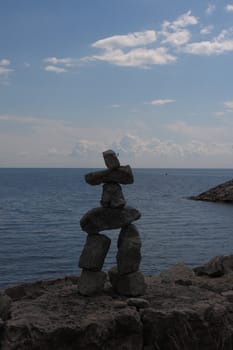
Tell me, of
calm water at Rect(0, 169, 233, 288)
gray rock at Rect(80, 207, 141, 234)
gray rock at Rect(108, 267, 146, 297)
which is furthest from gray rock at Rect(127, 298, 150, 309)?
calm water at Rect(0, 169, 233, 288)

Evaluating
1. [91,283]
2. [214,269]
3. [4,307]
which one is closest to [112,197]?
[91,283]

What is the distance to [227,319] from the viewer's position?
1338 cm

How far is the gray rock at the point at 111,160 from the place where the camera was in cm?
1454

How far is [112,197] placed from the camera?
14.6 metres

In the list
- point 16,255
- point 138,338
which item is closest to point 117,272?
point 138,338

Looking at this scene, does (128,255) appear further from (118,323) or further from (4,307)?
(4,307)

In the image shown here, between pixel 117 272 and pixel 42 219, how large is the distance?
40.6 m

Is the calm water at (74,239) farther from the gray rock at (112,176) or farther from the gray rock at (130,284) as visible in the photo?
the gray rock at (112,176)

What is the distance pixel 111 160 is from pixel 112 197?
3.41ft

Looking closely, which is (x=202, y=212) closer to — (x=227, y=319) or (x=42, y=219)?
(x=42, y=219)

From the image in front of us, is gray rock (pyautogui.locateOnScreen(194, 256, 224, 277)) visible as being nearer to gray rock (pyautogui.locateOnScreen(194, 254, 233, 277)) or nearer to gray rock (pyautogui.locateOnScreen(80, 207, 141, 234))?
gray rock (pyautogui.locateOnScreen(194, 254, 233, 277))

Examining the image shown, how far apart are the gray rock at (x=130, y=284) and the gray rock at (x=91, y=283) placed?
47 cm

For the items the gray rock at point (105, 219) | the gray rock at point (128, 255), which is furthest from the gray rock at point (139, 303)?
the gray rock at point (105, 219)

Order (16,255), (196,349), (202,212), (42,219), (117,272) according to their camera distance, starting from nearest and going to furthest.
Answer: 1. (196,349)
2. (117,272)
3. (16,255)
4. (42,219)
5. (202,212)
